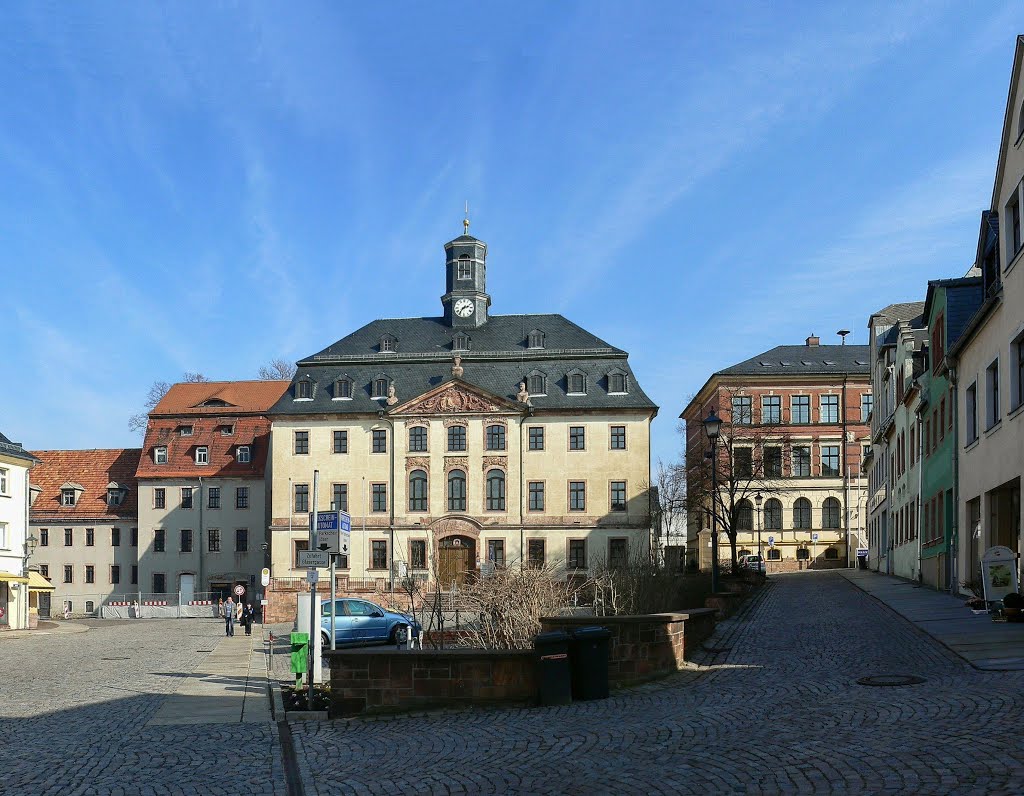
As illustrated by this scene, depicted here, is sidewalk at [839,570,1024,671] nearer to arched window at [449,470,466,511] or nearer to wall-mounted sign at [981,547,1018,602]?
wall-mounted sign at [981,547,1018,602]

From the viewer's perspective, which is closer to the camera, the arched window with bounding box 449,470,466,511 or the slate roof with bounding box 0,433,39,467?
the slate roof with bounding box 0,433,39,467

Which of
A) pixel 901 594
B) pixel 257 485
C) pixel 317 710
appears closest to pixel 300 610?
pixel 317 710

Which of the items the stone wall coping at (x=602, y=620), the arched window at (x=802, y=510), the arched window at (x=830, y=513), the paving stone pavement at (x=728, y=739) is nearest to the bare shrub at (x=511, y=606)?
the stone wall coping at (x=602, y=620)

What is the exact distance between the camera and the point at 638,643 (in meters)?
15.6

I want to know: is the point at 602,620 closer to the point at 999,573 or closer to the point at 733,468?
the point at 999,573

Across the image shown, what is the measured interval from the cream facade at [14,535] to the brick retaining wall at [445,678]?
44.8m

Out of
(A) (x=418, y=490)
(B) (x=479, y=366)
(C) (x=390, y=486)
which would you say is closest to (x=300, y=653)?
(A) (x=418, y=490)

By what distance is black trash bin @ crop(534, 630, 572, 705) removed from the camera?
46.6 ft

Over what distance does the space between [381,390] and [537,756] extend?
57.9 m

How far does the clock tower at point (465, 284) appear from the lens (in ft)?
240

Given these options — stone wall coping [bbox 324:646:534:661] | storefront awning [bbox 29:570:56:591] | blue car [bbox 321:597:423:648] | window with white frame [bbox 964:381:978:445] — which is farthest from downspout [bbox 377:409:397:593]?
stone wall coping [bbox 324:646:534:661]

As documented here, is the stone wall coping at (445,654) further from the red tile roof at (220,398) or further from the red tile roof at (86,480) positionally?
the red tile roof at (86,480)

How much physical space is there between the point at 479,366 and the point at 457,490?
24.5 feet

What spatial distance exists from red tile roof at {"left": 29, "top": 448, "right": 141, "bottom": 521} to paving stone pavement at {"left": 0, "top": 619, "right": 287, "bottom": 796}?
54.2 metres
